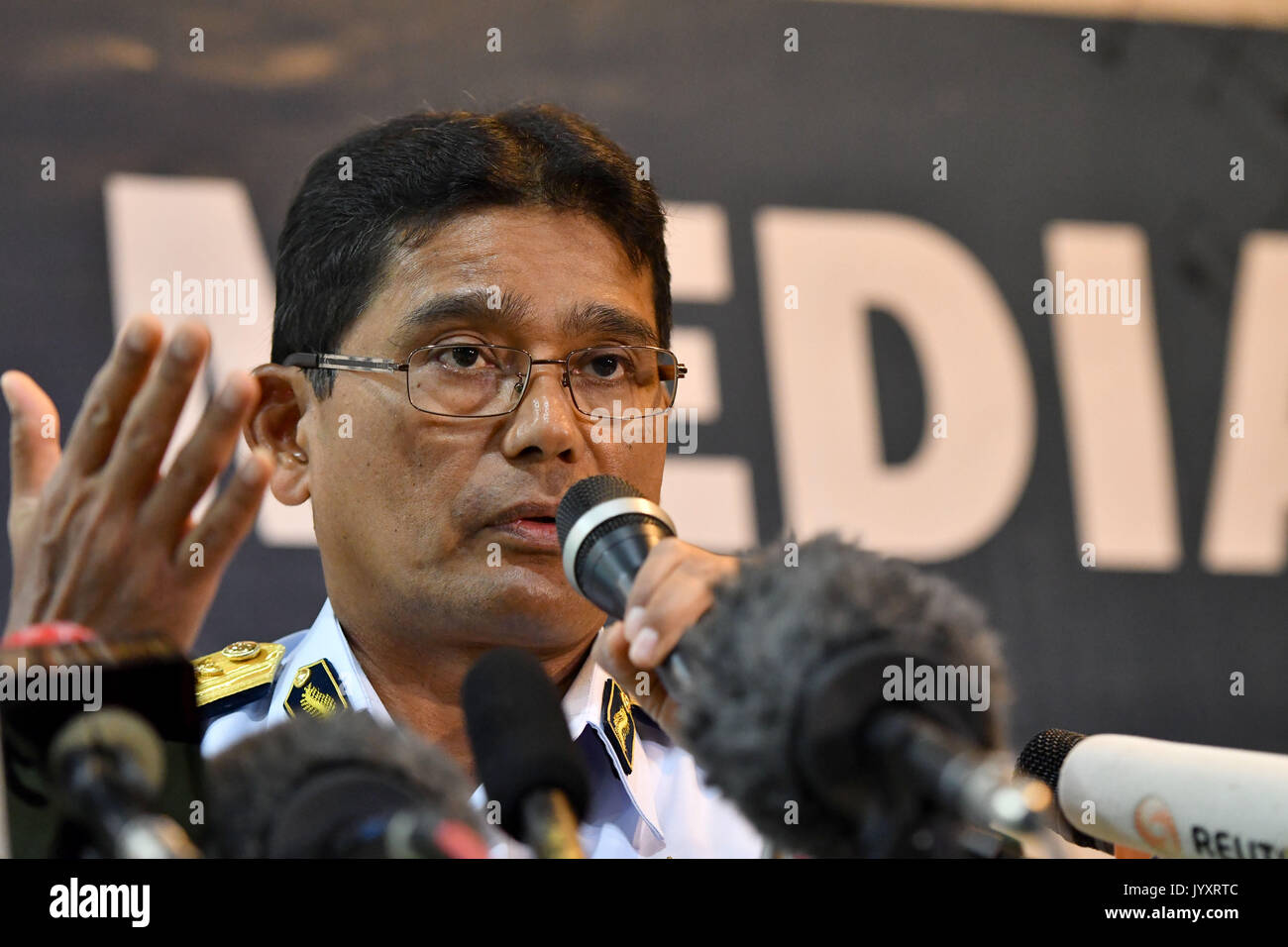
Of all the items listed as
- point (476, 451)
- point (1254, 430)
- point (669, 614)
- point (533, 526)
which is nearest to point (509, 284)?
point (476, 451)

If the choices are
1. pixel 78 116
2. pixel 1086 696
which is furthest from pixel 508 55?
pixel 1086 696

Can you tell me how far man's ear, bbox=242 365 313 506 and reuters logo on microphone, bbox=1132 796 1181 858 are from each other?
4.83ft

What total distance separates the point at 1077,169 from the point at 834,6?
2.74ft

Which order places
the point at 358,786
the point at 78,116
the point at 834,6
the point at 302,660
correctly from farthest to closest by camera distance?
the point at 834,6 → the point at 78,116 → the point at 302,660 → the point at 358,786

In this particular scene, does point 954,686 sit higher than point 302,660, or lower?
higher

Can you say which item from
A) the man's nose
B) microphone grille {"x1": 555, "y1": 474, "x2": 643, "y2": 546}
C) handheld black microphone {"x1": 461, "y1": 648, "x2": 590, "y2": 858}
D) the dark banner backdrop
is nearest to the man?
the man's nose

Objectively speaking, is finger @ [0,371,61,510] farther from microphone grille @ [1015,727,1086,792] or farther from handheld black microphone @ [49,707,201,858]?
microphone grille @ [1015,727,1086,792]

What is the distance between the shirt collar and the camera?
215 centimetres

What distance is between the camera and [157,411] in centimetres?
117

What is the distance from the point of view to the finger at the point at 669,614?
41.1 inches

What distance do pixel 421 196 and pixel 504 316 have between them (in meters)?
0.31

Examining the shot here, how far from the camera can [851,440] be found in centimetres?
338
